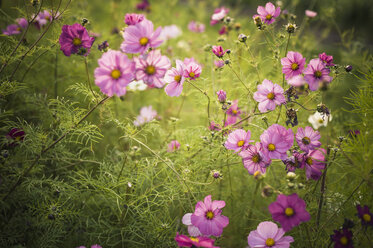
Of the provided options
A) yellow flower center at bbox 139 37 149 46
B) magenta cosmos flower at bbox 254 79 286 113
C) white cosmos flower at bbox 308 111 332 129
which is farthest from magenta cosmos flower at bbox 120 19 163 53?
white cosmos flower at bbox 308 111 332 129

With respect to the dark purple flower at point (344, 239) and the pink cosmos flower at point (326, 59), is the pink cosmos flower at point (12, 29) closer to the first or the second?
the pink cosmos flower at point (326, 59)

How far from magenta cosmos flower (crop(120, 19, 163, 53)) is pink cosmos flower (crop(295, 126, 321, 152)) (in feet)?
1.73

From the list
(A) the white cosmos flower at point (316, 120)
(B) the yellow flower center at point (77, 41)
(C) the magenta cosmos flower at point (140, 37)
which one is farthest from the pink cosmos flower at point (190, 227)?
(A) the white cosmos flower at point (316, 120)

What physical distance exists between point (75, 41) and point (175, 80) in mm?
319

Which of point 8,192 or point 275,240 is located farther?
point 8,192

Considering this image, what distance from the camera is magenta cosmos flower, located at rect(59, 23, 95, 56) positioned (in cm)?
76

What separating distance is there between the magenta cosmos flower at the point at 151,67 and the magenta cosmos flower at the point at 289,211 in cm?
45

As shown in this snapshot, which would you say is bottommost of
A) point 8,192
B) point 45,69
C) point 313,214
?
point 8,192

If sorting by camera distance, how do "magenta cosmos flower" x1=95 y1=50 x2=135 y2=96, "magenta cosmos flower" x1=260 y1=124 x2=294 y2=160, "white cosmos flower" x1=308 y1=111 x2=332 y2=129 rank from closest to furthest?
1. "magenta cosmos flower" x1=95 y1=50 x2=135 y2=96
2. "magenta cosmos flower" x1=260 y1=124 x2=294 y2=160
3. "white cosmos flower" x1=308 y1=111 x2=332 y2=129

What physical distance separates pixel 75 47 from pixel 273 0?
31.5 inches

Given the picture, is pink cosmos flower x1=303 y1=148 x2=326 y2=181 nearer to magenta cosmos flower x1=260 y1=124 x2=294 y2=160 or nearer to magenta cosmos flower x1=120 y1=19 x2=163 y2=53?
magenta cosmos flower x1=260 y1=124 x2=294 y2=160

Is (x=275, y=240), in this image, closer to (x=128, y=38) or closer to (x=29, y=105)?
(x=128, y=38)

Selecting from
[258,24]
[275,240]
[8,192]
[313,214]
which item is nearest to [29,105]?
[8,192]

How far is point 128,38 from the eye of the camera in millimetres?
673
